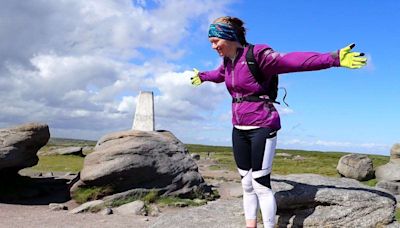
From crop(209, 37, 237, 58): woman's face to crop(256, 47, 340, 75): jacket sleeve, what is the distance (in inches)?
17.9

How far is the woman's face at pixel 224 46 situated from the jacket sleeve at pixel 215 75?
906mm

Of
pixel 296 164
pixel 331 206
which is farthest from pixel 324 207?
pixel 296 164

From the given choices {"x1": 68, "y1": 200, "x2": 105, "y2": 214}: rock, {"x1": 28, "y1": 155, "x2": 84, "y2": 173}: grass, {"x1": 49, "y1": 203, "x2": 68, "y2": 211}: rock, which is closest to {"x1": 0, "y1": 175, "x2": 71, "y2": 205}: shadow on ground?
{"x1": 49, "y1": 203, "x2": 68, "y2": 211}: rock

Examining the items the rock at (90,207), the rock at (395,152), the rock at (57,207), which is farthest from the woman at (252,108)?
the rock at (395,152)

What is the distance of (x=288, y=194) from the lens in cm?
884

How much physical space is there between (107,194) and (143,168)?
1.74m

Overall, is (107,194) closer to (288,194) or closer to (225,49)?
(288,194)

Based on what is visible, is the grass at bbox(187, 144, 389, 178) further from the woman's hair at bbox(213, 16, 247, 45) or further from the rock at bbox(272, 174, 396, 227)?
the woman's hair at bbox(213, 16, 247, 45)

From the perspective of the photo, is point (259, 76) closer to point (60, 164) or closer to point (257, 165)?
point (257, 165)

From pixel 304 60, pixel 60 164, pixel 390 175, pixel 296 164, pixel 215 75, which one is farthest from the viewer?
pixel 296 164

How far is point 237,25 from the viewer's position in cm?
734

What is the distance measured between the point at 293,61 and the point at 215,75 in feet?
6.82

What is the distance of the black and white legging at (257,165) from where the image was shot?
7.00 metres

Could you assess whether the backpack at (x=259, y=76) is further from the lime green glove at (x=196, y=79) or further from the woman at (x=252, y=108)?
Answer: the lime green glove at (x=196, y=79)
